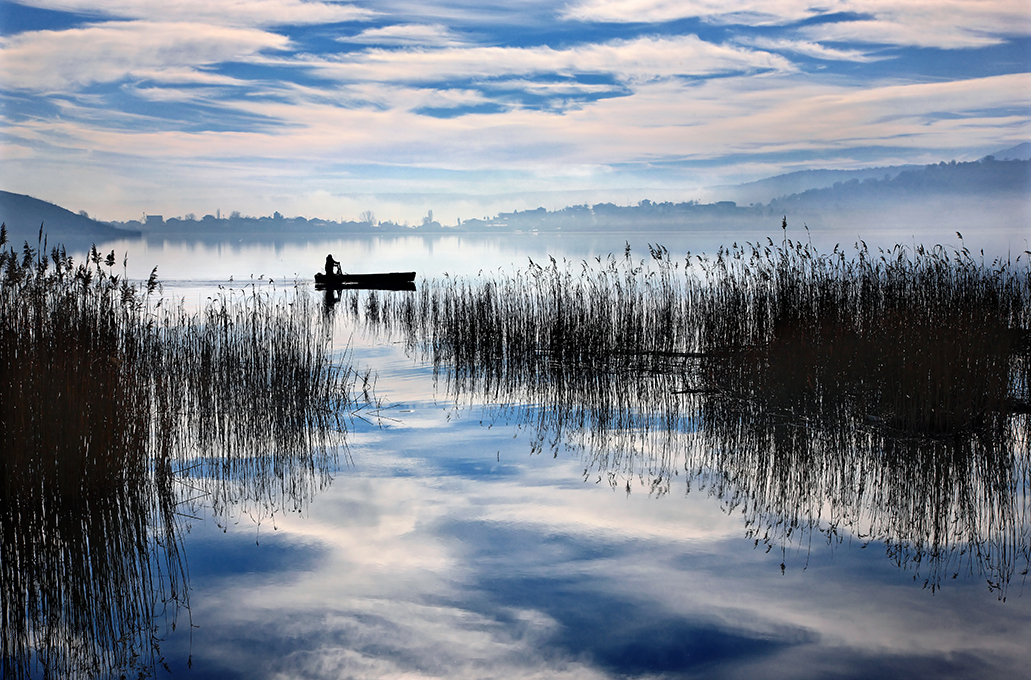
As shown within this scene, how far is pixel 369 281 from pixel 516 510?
18678 mm

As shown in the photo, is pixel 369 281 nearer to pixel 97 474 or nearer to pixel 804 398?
pixel 804 398

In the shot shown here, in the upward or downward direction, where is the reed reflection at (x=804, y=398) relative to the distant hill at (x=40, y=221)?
downward

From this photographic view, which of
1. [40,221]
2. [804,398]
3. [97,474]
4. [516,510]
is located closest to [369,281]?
[804,398]

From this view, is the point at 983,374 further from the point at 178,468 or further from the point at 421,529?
the point at 178,468

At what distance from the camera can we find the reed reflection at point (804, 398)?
4.43 meters

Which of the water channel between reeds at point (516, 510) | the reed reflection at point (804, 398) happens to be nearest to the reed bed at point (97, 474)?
the water channel between reeds at point (516, 510)

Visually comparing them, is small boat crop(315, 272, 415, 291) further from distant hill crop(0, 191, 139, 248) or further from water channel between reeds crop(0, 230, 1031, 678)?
distant hill crop(0, 191, 139, 248)

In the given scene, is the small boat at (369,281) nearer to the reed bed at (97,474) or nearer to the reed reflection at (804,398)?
the reed reflection at (804,398)

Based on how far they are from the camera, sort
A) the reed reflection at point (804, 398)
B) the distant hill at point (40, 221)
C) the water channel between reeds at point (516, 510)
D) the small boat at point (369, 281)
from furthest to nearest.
Result: the distant hill at point (40, 221), the small boat at point (369, 281), the reed reflection at point (804, 398), the water channel between reeds at point (516, 510)

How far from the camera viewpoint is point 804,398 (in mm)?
6945

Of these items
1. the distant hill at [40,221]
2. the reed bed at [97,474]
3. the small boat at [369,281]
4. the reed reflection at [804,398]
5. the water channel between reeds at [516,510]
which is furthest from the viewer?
the distant hill at [40,221]

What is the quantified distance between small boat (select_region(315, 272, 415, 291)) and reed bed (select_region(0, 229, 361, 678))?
15232 millimetres

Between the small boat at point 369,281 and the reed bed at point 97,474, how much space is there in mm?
15232

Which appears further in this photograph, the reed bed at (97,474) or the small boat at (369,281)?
the small boat at (369,281)
